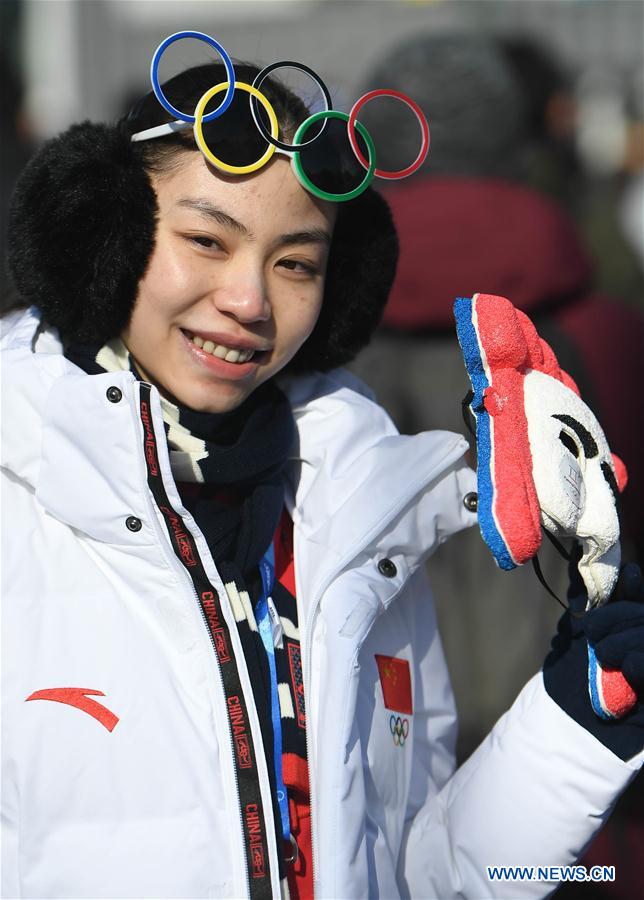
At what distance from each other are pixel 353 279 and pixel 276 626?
0.62 metres

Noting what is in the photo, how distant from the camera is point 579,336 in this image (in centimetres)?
223

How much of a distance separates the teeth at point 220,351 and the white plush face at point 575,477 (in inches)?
17.1

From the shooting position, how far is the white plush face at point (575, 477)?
51.6 inches

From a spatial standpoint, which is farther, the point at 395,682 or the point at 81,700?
the point at 395,682

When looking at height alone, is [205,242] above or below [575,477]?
above

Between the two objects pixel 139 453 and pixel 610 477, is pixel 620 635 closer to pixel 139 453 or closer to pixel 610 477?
pixel 610 477

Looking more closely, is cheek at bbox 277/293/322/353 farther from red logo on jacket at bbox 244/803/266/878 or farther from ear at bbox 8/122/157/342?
red logo on jacket at bbox 244/803/266/878

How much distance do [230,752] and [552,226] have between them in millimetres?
1477

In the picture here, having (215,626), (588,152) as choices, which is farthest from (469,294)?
(588,152)

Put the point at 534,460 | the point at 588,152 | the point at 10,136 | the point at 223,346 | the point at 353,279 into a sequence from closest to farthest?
1. the point at 534,460
2. the point at 223,346
3. the point at 353,279
4. the point at 10,136
5. the point at 588,152

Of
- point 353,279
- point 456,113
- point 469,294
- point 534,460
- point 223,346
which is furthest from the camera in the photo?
point 456,113

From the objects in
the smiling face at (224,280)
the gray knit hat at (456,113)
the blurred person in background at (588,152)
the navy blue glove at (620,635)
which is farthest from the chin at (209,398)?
the blurred person in background at (588,152)

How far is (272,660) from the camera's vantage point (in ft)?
5.03

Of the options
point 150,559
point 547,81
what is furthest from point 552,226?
point 547,81
